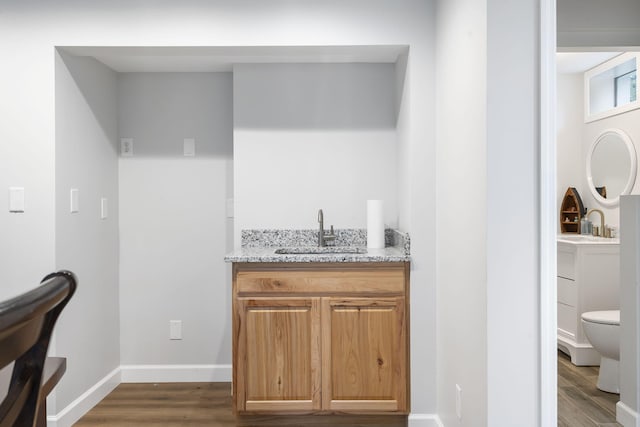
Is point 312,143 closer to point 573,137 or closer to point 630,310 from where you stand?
point 630,310

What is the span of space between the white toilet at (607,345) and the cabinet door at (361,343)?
1.31 m

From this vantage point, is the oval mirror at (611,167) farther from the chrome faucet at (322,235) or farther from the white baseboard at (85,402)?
the white baseboard at (85,402)

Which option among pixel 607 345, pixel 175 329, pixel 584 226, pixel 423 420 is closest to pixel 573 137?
pixel 584 226

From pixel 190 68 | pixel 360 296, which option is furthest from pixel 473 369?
pixel 190 68

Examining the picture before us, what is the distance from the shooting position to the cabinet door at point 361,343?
2580 mm

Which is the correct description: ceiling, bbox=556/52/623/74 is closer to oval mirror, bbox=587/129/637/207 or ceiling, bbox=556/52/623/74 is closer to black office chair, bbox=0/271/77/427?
oval mirror, bbox=587/129/637/207

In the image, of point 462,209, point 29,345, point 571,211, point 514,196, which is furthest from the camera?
point 571,211

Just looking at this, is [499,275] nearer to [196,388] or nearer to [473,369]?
[473,369]

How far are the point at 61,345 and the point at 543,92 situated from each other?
99.1 inches

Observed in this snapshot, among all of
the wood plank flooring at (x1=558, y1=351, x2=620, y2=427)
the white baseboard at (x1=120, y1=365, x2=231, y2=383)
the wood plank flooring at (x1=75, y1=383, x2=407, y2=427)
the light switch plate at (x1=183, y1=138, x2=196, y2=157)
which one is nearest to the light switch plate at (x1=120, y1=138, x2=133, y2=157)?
the light switch plate at (x1=183, y1=138, x2=196, y2=157)

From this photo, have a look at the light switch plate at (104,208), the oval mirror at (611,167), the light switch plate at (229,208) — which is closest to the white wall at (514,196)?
the oval mirror at (611,167)

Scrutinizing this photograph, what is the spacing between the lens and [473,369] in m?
1.97

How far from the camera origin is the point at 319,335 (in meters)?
2.58

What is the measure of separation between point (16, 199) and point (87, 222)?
0.41m
